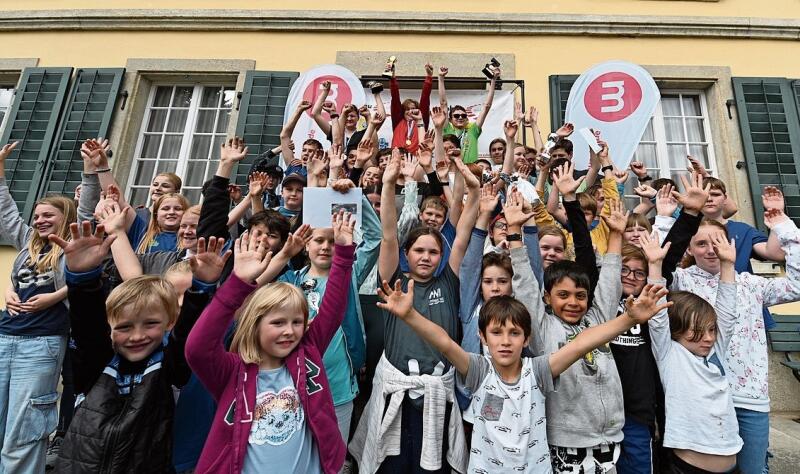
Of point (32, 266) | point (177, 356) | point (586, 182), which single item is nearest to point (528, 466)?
point (177, 356)

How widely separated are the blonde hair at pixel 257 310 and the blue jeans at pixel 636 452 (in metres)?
1.67

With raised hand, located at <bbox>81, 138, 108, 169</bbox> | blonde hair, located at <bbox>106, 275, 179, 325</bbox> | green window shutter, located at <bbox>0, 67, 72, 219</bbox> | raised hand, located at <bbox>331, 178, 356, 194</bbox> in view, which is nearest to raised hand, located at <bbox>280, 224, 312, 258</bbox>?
raised hand, located at <bbox>331, 178, 356, 194</bbox>

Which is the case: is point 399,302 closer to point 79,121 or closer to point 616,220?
point 616,220

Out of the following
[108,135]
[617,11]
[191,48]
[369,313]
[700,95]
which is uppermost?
[617,11]

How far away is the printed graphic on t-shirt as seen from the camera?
1.53 m

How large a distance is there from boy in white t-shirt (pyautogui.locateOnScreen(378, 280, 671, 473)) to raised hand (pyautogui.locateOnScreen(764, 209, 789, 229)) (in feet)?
4.89

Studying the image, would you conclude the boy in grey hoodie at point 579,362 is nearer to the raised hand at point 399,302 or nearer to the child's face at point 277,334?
the raised hand at point 399,302

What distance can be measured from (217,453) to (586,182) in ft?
13.4

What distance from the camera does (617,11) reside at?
5.85 m

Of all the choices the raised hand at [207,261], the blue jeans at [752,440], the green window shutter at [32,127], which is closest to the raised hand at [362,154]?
the raised hand at [207,261]

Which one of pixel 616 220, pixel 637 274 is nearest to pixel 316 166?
pixel 616 220

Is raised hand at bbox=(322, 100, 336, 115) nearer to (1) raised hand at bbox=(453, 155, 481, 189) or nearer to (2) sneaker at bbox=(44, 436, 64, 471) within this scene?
(1) raised hand at bbox=(453, 155, 481, 189)

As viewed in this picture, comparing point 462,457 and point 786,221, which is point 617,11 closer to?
point 786,221

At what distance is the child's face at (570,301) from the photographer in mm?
2113
